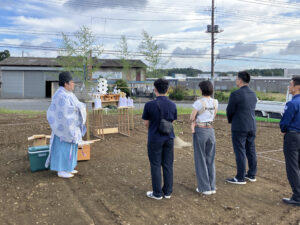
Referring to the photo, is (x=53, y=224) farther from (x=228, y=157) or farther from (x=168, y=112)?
(x=228, y=157)

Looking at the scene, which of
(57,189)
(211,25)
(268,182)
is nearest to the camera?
(57,189)

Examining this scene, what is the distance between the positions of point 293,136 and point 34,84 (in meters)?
33.5

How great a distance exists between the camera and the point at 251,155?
4543 mm

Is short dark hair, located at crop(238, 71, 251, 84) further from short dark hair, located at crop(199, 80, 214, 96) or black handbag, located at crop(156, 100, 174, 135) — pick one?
black handbag, located at crop(156, 100, 174, 135)

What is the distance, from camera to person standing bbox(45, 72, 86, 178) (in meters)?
4.63

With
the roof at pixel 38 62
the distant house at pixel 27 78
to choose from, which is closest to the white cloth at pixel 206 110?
the roof at pixel 38 62

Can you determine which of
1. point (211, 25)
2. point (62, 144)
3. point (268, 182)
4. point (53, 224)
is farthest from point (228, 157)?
point (211, 25)

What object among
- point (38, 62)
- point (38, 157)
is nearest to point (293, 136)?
point (38, 157)

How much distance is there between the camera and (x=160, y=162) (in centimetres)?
384

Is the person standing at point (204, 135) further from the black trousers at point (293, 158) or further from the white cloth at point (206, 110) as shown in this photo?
the black trousers at point (293, 158)

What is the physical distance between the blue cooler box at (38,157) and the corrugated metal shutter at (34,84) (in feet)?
99.0

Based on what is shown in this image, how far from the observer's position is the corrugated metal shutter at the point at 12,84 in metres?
32.6

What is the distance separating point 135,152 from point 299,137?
3786 mm

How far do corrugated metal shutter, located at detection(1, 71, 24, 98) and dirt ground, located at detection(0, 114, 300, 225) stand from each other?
2919 centimetres
